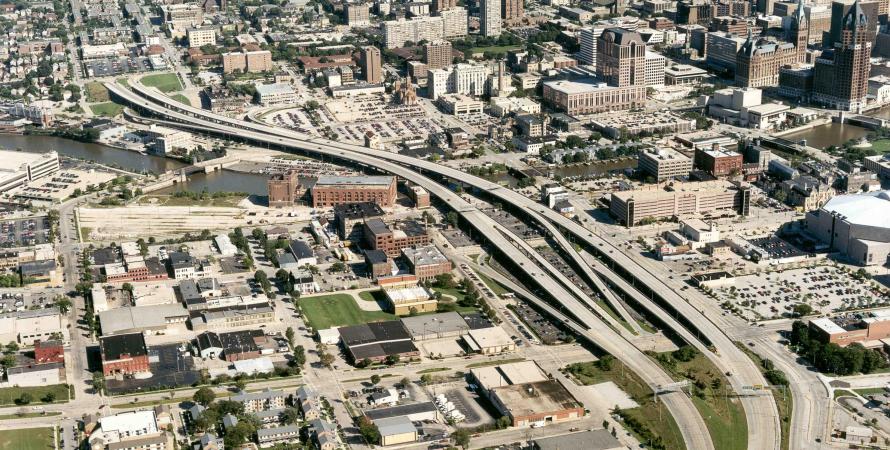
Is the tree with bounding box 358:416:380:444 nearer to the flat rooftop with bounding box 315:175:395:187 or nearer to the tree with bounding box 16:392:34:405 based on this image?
the tree with bounding box 16:392:34:405

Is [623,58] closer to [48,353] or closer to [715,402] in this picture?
[715,402]

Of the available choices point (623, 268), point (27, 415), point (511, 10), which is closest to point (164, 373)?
point (27, 415)

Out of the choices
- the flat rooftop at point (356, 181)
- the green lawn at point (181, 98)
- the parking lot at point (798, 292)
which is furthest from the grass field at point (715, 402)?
the green lawn at point (181, 98)

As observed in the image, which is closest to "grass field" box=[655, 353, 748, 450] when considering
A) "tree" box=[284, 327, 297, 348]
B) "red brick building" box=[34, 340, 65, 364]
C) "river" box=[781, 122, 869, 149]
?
"tree" box=[284, 327, 297, 348]

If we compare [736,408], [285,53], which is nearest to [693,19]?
[285,53]

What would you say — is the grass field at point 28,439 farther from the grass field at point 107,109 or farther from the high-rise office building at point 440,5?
the high-rise office building at point 440,5

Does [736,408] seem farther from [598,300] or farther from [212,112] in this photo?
[212,112]
